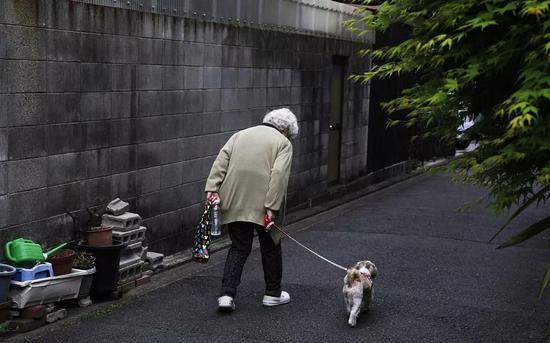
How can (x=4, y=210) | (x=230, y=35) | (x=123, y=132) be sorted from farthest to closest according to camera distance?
1. (x=230, y=35)
2. (x=123, y=132)
3. (x=4, y=210)

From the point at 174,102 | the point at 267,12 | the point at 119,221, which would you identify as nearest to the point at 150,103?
the point at 174,102

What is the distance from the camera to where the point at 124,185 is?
7.56 m

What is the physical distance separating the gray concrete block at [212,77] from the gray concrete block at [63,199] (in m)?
2.58

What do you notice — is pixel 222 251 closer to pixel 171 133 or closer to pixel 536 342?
pixel 171 133

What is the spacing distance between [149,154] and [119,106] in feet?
2.44

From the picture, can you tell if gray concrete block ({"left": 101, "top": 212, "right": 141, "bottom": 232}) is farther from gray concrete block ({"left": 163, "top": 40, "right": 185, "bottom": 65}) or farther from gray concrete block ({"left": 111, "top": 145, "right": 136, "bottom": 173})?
gray concrete block ({"left": 163, "top": 40, "right": 185, "bottom": 65})

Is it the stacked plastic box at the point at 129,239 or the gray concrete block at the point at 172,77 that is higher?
the gray concrete block at the point at 172,77

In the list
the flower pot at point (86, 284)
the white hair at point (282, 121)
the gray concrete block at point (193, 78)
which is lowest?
the flower pot at point (86, 284)

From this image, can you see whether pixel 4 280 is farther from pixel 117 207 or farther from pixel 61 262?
pixel 117 207

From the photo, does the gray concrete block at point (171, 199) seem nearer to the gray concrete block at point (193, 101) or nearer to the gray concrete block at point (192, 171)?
the gray concrete block at point (192, 171)

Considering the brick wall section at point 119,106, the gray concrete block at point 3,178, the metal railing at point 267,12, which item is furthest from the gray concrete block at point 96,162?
the metal railing at point 267,12

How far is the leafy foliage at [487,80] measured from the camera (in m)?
3.99

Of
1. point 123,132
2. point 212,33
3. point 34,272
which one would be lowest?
point 34,272

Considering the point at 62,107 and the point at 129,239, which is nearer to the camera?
the point at 62,107
